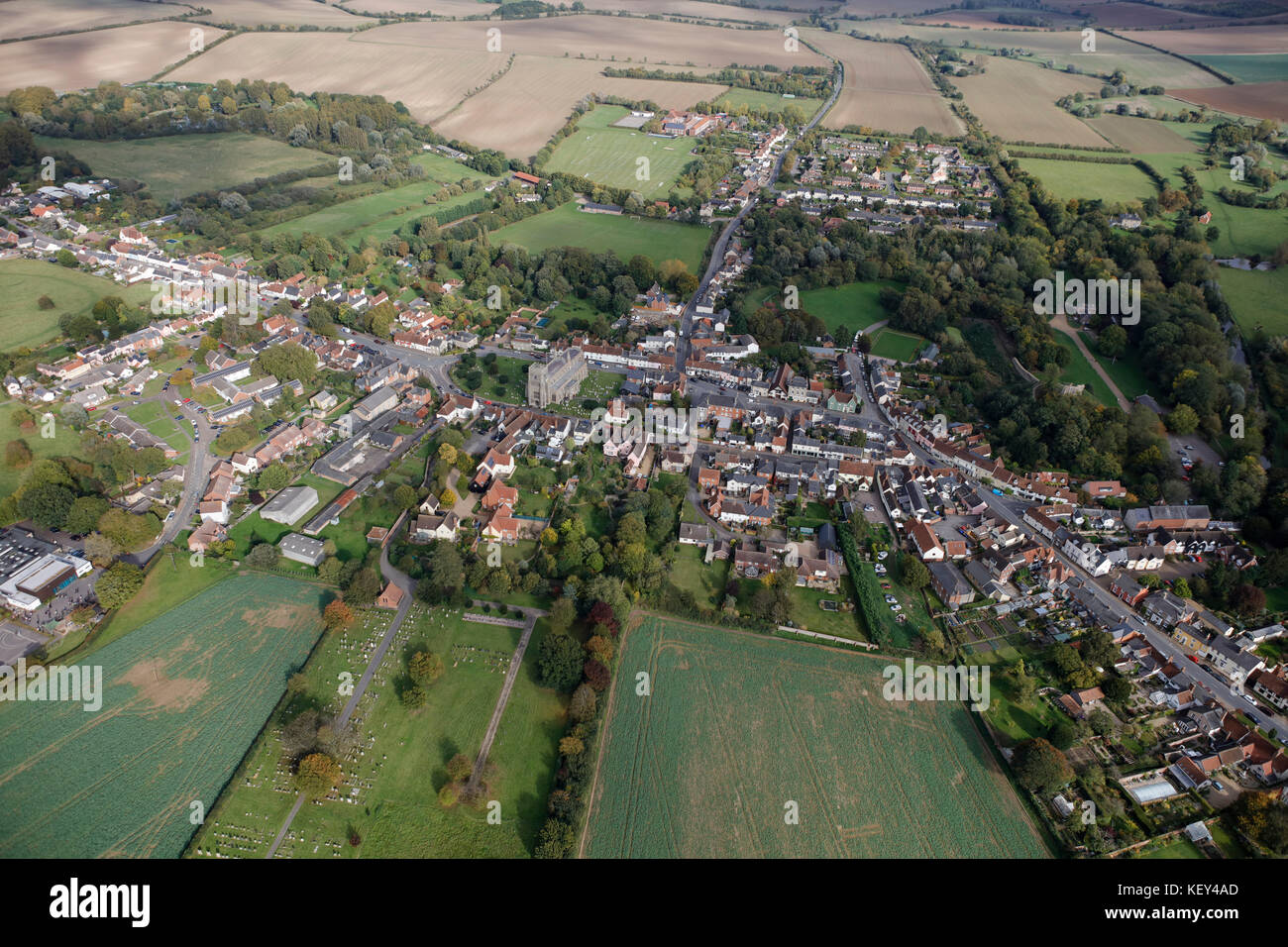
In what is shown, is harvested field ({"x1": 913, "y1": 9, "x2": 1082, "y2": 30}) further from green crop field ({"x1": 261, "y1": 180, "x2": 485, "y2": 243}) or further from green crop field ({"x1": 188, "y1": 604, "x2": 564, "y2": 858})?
green crop field ({"x1": 188, "y1": 604, "x2": 564, "y2": 858})

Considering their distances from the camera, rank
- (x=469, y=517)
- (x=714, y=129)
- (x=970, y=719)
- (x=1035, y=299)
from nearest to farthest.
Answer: (x=970, y=719) < (x=469, y=517) < (x=1035, y=299) < (x=714, y=129)

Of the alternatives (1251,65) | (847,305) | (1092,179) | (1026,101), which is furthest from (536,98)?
(1251,65)

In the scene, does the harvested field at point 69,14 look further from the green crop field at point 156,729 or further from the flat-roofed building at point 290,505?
the green crop field at point 156,729

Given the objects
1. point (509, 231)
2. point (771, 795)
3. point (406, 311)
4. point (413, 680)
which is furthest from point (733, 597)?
point (509, 231)

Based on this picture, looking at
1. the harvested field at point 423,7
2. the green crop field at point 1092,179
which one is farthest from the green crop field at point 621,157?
the harvested field at point 423,7

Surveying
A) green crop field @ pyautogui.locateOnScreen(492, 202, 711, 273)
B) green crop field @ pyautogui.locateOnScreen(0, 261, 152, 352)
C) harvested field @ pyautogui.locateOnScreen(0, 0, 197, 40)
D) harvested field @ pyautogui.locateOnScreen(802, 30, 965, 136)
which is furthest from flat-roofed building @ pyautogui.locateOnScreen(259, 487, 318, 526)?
harvested field @ pyautogui.locateOnScreen(0, 0, 197, 40)

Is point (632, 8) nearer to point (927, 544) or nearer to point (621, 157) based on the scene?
point (621, 157)

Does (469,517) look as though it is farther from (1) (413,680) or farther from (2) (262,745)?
(2) (262,745)
